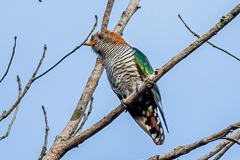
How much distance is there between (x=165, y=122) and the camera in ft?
17.7

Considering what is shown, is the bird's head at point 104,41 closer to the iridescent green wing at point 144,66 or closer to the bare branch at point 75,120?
the iridescent green wing at point 144,66

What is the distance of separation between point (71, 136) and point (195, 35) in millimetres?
1671

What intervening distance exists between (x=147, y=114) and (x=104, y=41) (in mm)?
1399

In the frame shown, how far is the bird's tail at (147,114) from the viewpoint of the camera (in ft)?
18.9

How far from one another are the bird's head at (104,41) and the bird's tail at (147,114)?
3.55ft

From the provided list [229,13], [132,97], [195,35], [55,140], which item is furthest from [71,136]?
[229,13]

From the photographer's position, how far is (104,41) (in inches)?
259

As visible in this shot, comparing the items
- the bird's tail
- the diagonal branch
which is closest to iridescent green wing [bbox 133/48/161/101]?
the bird's tail

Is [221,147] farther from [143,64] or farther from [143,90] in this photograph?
[143,64]

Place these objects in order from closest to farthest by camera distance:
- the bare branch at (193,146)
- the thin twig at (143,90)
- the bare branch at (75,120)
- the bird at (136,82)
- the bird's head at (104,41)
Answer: the bare branch at (193,146) < the thin twig at (143,90) < the bare branch at (75,120) < the bird at (136,82) < the bird's head at (104,41)

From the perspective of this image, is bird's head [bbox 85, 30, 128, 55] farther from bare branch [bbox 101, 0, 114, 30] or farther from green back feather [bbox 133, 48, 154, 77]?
green back feather [bbox 133, 48, 154, 77]

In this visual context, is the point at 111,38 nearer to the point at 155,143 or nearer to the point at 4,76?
the point at 155,143

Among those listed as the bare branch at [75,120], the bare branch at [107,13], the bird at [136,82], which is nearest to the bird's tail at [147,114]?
the bird at [136,82]

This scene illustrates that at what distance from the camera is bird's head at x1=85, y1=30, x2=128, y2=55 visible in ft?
21.1
